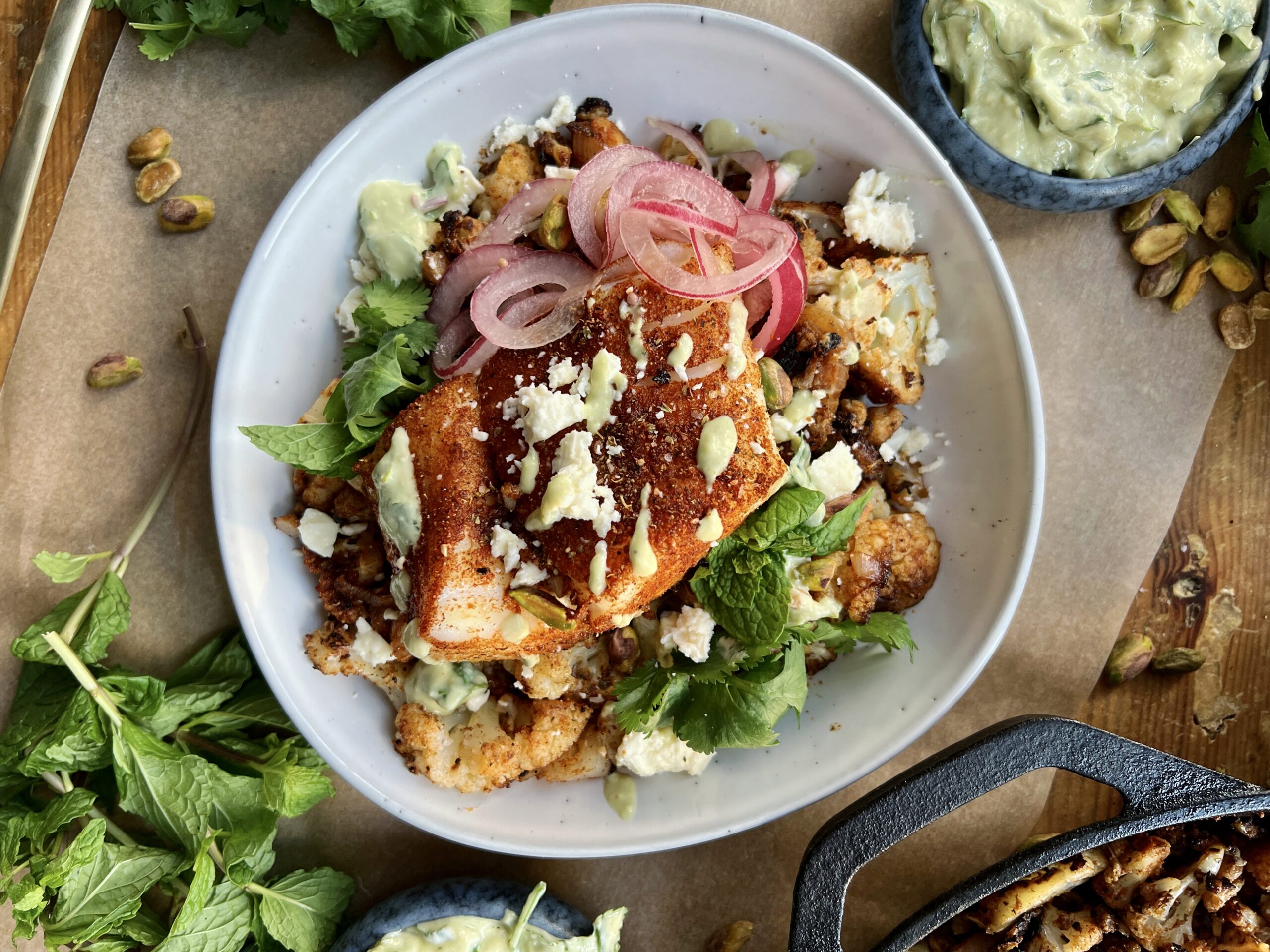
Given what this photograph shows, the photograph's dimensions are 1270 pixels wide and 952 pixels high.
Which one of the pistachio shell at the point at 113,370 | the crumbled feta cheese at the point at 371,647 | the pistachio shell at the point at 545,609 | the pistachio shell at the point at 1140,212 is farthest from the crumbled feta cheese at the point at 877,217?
the pistachio shell at the point at 113,370

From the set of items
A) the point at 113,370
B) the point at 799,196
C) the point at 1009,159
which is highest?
the point at 1009,159

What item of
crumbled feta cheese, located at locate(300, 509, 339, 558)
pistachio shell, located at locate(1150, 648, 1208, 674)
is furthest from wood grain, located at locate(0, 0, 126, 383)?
pistachio shell, located at locate(1150, 648, 1208, 674)

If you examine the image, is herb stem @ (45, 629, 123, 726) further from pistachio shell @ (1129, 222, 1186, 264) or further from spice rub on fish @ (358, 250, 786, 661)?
pistachio shell @ (1129, 222, 1186, 264)

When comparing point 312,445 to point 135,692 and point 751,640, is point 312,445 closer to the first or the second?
point 135,692

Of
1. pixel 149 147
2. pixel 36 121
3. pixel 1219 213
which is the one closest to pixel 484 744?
pixel 149 147

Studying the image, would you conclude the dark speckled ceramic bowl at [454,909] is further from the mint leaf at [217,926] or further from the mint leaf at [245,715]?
the mint leaf at [245,715]

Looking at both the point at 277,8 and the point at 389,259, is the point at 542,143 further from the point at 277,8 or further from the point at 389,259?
the point at 277,8
